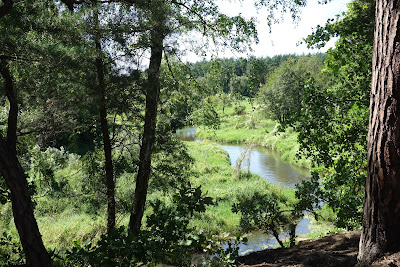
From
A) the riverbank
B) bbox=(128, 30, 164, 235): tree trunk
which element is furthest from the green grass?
the riverbank

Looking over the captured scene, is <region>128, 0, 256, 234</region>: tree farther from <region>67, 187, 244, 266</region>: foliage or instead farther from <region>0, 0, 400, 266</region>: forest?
<region>67, 187, 244, 266</region>: foliage

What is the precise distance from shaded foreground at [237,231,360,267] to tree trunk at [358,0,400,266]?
554mm

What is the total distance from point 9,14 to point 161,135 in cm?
294

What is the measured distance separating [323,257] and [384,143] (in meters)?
1.41

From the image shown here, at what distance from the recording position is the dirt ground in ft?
8.24

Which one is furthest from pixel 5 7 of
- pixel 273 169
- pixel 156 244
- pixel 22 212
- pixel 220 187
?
pixel 273 169

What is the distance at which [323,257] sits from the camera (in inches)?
112

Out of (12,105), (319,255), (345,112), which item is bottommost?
(319,255)

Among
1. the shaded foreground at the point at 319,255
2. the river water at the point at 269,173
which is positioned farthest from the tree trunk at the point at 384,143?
the river water at the point at 269,173

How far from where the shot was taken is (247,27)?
4.99 m

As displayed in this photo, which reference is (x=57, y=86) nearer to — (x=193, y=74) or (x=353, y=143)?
(x=193, y=74)

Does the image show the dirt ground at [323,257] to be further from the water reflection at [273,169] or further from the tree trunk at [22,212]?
the water reflection at [273,169]

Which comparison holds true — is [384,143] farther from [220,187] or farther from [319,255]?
[220,187]

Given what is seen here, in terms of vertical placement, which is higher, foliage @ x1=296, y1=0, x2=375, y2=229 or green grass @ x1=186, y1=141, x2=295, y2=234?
foliage @ x1=296, y1=0, x2=375, y2=229
